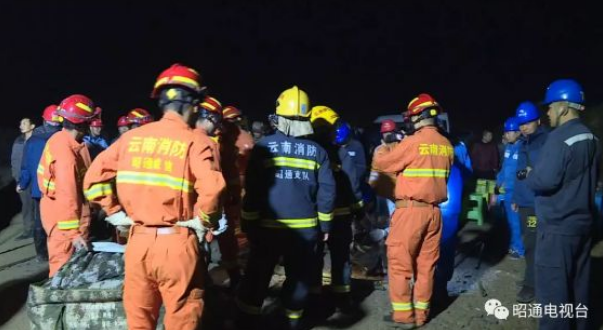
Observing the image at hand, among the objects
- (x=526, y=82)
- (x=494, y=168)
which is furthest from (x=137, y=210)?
(x=526, y=82)

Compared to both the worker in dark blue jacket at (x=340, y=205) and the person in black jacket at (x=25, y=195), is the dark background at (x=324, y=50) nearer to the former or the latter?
the person in black jacket at (x=25, y=195)

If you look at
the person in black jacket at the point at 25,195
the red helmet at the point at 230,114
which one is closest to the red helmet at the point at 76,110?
the red helmet at the point at 230,114

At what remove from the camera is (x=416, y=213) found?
4.55 m

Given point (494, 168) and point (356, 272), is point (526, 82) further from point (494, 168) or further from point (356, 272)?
point (356, 272)

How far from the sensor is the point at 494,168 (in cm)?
1089

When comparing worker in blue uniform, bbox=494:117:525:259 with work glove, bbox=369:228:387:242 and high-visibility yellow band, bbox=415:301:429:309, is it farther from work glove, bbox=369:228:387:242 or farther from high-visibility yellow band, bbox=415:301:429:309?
high-visibility yellow band, bbox=415:301:429:309

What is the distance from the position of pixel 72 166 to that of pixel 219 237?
6.47ft

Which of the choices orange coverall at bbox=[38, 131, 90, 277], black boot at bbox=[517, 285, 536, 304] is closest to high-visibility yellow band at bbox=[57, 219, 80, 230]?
orange coverall at bbox=[38, 131, 90, 277]

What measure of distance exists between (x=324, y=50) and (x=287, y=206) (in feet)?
75.4

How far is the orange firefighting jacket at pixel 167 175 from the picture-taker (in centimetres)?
302

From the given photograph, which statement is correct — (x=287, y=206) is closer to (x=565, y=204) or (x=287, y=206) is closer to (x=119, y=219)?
(x=119, y=219)

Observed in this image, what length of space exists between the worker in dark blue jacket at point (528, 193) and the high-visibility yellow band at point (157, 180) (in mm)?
3922

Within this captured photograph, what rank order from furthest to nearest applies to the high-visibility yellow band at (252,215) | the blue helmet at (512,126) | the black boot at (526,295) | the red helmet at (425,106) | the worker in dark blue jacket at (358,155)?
the blue helmet at (512,126) → the worker in dark blue jacket at (358,155) → the black boot at (526,295) → the red helmet at (425,106) → the high-visibility yellow band at (252,215)

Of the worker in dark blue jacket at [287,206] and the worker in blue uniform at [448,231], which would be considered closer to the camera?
the worker in dark blue jacket at [287,206]
